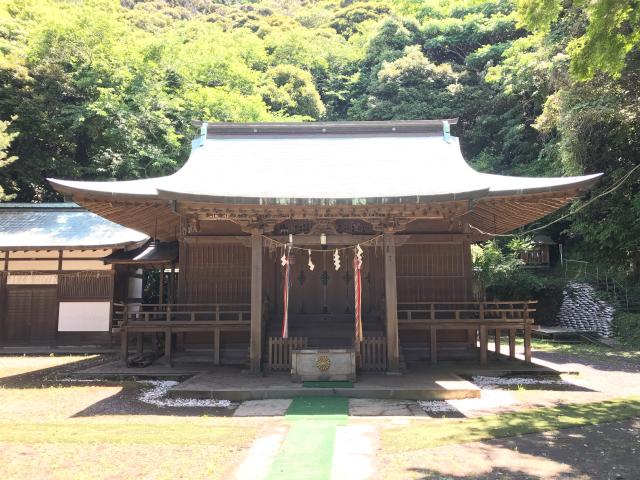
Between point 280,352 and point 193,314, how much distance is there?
2664 mm

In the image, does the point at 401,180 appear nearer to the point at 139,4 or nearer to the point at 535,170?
the point at 535,170

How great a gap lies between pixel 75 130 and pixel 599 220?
27383 mm

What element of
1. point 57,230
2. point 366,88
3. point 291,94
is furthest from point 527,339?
point 366,88

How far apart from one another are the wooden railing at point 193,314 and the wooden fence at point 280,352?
4.06 ft

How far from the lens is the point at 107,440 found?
6379 millimetres

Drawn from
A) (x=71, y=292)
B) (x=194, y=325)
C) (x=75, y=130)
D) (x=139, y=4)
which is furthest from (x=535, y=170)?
(x=139, y=4)

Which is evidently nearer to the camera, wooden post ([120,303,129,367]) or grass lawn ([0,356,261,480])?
grass lawn ([0,356,261,480])

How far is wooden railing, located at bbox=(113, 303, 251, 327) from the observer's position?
1223cm

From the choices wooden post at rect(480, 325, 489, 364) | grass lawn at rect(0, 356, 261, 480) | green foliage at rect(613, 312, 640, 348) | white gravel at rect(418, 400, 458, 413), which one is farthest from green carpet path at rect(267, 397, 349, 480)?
green foliage at rect(613, 312, 640, 348)

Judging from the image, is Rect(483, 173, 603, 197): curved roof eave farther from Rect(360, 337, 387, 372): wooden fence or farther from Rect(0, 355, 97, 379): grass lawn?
Rect(0, 355, 97, 379): grass lawn

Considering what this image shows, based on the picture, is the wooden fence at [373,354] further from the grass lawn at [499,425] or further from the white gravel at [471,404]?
the grass lawn at [499,425]

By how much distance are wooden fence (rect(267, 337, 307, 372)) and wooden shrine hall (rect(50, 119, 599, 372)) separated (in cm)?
3

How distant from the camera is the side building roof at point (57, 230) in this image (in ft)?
53.8

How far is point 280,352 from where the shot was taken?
37.2 ft
